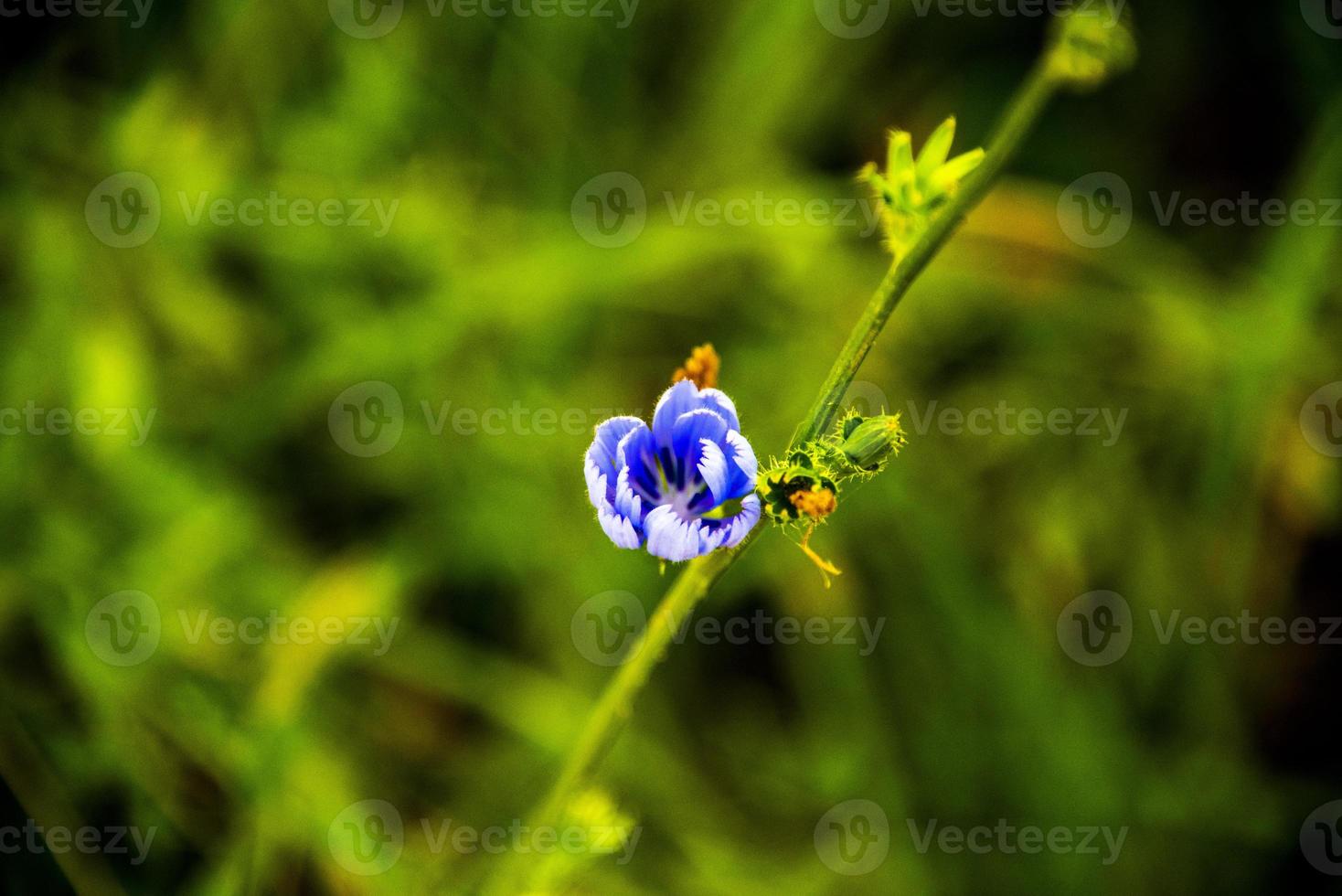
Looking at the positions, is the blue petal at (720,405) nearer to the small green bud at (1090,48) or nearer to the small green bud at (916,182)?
the small green bud at (916,182)

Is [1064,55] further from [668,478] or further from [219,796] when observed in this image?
[219,796]

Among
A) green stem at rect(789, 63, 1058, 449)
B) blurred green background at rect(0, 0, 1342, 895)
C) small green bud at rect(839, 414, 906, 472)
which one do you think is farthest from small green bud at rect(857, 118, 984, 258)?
blurred green background at rect(0, 0, 1342, 895)

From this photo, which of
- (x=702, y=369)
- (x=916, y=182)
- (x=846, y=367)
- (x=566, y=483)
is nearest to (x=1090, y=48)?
(x=916, y=182)

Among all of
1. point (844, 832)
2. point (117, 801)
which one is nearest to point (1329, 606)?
point (844, 832)

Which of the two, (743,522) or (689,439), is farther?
(689,439)

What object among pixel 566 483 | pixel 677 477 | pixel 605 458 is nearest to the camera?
pixel 605 458

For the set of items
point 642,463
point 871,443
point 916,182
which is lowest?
point 642,463

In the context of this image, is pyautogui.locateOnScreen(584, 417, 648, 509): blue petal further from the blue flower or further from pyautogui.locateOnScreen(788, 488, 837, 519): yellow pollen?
pyautogui.locateOnScreen(788, 488, 837, 519): yellow pollen

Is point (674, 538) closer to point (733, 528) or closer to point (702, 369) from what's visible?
point (733, 528)
